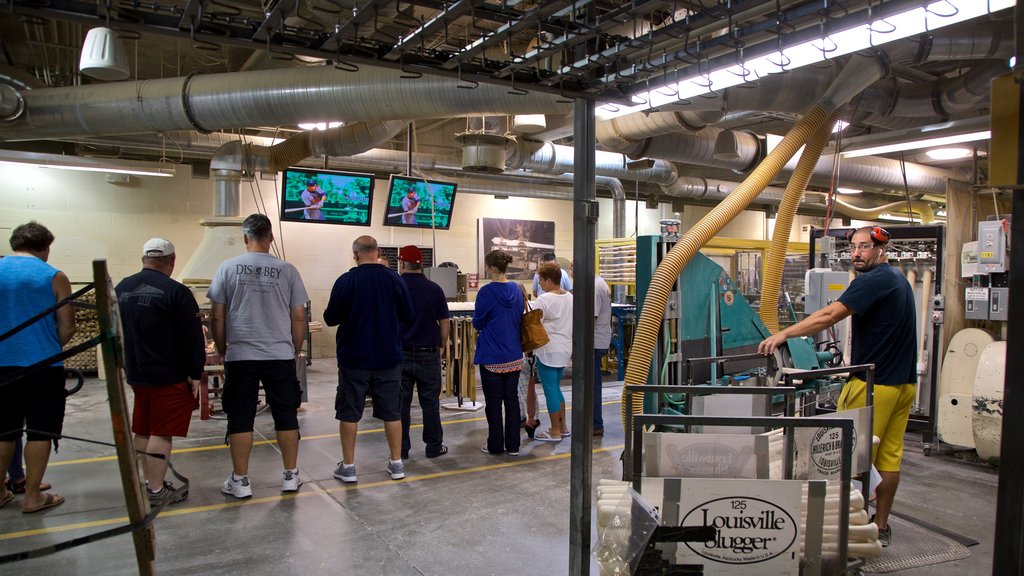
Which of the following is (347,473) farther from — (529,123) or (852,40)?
(529,123)

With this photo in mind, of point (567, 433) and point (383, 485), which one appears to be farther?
point (567, 433)

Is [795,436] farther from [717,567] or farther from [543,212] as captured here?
[543,212]

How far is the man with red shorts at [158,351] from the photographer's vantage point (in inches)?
149

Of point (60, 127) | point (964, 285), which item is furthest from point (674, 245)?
point (60, 127)

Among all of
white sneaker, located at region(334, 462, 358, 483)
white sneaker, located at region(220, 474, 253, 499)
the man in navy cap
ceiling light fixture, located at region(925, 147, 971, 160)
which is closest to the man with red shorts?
white sneaker, located at region(220, 474, 253, 499)

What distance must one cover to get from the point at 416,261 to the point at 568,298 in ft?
4.37

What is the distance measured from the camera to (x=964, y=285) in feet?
19.4

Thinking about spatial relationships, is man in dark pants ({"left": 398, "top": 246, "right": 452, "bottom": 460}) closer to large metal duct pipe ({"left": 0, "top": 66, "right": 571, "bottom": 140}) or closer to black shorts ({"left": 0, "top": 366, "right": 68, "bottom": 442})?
large metal duct pipe ({"left": 0, "top": 66, "right": 571, "bottom": 140})

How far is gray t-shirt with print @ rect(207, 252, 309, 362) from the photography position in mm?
3959

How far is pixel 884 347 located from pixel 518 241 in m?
10.3

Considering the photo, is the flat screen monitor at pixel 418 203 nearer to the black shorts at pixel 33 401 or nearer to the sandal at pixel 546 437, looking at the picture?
the sandal at pixel 546 437

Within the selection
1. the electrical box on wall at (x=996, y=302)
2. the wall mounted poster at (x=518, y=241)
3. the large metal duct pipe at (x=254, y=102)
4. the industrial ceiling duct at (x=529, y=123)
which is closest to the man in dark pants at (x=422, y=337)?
the large metal duct pipe at (x=254, y=102)

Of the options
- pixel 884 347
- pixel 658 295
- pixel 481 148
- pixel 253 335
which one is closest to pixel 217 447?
pixel 253 335

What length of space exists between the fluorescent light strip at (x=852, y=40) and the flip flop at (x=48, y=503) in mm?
4138
